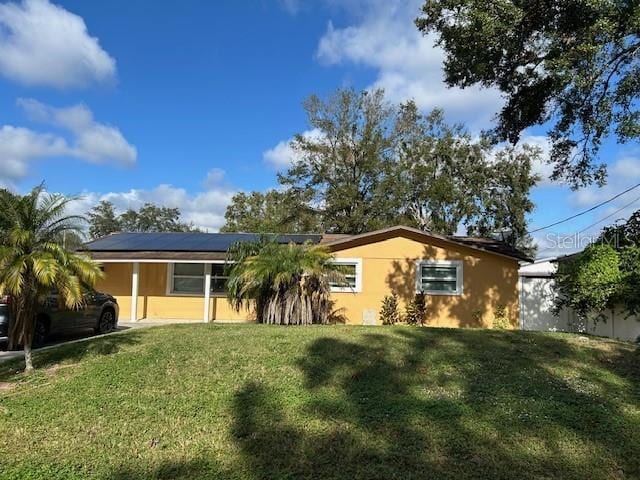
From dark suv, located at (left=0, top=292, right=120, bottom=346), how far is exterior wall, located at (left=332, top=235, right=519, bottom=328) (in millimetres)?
6630

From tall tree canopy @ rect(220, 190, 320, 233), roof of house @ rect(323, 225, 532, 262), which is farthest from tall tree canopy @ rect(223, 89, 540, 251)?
roof of house @ rect(323, 225, 532, 262)

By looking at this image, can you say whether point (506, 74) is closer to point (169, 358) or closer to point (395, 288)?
point (395, 288)

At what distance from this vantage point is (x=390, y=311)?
51.3 feet

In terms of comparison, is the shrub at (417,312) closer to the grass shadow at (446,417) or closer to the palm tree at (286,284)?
the palm tree at (286,284)

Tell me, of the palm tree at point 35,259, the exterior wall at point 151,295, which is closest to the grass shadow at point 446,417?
the palm tree at point 35,259

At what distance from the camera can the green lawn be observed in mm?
4457

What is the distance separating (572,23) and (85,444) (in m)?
11.3

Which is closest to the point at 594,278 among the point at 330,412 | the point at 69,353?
the point at 330,412

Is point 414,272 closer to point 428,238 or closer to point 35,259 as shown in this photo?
point 428,238

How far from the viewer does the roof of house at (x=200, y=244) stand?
634 inches

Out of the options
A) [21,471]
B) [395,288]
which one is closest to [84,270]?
[21,471]

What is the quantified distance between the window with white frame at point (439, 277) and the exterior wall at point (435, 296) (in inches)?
5.6

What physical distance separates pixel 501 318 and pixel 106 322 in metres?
11.3

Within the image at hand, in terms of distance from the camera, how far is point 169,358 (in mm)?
8078
